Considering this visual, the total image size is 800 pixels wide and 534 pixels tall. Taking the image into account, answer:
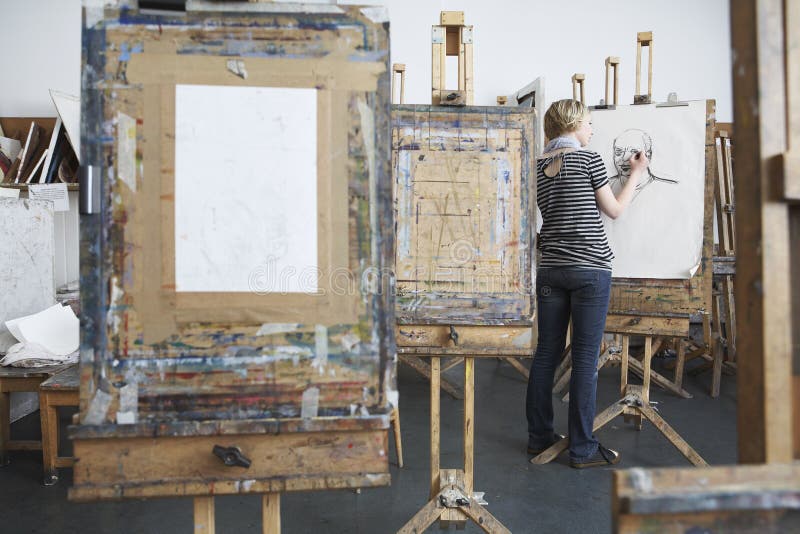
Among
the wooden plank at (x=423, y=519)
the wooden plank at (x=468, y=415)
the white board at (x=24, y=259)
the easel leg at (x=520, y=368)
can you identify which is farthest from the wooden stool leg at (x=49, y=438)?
the easel leg at (x=520, y=368)

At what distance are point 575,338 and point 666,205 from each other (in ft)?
2.37

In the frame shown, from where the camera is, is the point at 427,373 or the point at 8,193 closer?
the point at 8,193

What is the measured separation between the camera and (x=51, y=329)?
269cm

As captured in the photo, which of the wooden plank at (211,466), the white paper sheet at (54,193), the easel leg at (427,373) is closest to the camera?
the wooden plank at (211,466)

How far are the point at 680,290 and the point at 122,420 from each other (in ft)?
7.27

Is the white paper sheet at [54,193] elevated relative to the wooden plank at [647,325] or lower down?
elevated

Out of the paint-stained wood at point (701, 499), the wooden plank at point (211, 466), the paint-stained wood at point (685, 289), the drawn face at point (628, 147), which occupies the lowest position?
the wooden plank at point (211, 466)

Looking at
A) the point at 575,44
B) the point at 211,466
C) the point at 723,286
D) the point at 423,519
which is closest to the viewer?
the point at 211,466

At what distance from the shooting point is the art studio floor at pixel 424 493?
202 cm

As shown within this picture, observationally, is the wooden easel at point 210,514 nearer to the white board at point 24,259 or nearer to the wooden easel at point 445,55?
the wooden easel at point 445,55

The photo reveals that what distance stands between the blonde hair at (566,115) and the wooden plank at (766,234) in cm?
152

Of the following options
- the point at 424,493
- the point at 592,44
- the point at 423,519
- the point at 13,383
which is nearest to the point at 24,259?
the point at 13,383

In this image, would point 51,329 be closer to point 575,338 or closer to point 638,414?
point 575,338

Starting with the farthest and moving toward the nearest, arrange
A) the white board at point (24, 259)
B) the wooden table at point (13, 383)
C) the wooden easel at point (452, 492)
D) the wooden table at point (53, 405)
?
the white board at point (24, 259) → the wooden table at point (13, 383) → the wooden table at point (53, 405) → the wooden easel at point (452, 492)
